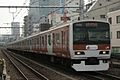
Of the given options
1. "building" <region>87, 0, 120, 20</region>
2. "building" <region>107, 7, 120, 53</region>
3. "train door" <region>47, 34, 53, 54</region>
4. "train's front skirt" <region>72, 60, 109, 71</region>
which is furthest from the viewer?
"building" <region>87, 0, 120, 20</region>

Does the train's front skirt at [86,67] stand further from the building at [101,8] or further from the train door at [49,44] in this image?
the building at [101,8]

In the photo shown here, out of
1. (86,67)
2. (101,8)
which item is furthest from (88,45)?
(101,8)

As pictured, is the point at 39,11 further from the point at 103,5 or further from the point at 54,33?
the point at 54,33

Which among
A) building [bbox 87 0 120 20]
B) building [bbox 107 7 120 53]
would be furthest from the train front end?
building [bbox 87 0 120 20]

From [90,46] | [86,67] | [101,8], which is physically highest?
[101,8]

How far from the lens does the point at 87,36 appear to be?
1686 cm

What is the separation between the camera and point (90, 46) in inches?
654

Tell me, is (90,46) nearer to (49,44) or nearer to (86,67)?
(86,67)

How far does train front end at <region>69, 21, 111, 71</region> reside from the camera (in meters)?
16.5

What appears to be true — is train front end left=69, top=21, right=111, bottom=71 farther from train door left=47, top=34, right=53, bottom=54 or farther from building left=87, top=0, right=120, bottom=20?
building left=87, top=0, right=120, bottom=20

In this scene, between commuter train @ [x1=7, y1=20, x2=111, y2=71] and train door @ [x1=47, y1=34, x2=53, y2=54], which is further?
train door @ [x1=47, y1=34, x2=53, y2=54]

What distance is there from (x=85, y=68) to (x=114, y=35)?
2750 centimetres

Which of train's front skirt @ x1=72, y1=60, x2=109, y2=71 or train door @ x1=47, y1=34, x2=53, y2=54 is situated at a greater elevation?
train door @ x1=47, y1=34, x2=53, y2=54

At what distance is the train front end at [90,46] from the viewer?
16484 mm
